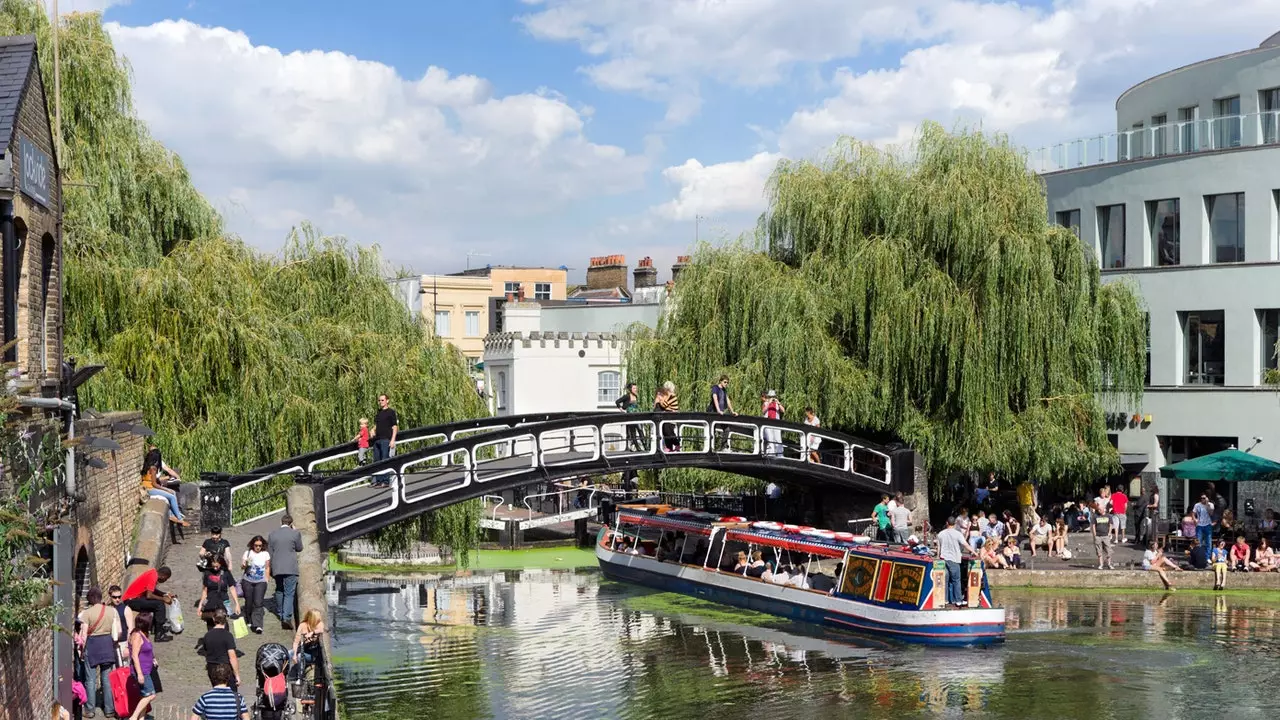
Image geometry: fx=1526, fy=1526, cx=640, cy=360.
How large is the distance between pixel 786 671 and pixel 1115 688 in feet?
16.1

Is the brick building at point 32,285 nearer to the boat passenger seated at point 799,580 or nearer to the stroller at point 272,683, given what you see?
the stroller at point 272,683

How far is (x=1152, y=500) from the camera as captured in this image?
33719 millimetres

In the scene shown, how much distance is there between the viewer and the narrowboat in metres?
25.9

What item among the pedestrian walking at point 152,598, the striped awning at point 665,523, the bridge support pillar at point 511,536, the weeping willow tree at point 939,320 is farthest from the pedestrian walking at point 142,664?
the bridge support pillar at point 511,536

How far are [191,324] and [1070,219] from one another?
24.3 m

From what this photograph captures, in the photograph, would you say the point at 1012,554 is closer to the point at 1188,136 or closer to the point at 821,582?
the point at 821,582

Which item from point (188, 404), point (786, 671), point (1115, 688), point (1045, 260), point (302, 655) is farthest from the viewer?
point (1045, 260)

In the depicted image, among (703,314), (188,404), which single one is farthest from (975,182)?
(188,404)

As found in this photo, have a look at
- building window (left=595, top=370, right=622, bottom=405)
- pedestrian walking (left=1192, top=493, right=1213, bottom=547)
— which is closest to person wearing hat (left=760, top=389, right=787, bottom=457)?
pedestrian walking (left=1192, top=493, right=1213, bottom=547)

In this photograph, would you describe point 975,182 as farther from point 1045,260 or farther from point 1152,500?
point 1152,500

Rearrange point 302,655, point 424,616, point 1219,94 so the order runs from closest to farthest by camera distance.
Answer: point 302,655, point 424,616, point 1219,94

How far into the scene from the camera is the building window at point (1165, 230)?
3769cm

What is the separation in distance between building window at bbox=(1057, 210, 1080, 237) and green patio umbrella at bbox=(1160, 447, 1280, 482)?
936 centimetres

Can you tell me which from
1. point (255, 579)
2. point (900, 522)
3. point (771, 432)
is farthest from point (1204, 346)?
→ point (255, 579)
